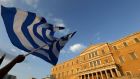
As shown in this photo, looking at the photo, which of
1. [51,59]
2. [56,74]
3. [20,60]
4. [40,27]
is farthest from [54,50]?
[56,74]

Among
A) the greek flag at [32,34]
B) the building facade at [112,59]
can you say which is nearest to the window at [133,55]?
the building facade at [112,59]

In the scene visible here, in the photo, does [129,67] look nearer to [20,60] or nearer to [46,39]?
[46,39]

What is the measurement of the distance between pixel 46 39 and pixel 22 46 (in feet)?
4.96

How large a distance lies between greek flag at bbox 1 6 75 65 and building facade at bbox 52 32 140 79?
28.7 m

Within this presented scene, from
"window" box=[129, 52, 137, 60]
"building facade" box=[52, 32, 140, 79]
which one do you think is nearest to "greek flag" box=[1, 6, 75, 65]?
"building facade" box=[52, 32, 140, 79]

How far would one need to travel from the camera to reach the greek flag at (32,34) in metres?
6.46

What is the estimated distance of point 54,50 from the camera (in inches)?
295

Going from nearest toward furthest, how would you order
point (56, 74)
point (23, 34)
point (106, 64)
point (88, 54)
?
point (23, 34)
point (106, 64)
point (88, 54)
point (56, 74)

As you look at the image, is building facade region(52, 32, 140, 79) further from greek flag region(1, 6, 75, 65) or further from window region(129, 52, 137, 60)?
greek flag region(1, 6, 75, 65)

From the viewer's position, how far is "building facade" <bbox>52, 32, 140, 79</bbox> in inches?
1315

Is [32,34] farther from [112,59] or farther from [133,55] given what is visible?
[133,55]

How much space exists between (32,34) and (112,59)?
32.7m

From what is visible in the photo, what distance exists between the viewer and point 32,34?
7.27 metres

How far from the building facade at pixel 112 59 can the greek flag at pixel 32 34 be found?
2865 centimetres
